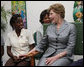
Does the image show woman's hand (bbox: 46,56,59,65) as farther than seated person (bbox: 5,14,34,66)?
No

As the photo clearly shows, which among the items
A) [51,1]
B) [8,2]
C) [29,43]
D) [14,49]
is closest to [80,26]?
[29,43]

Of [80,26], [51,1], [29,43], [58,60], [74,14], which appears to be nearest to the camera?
[58,60]

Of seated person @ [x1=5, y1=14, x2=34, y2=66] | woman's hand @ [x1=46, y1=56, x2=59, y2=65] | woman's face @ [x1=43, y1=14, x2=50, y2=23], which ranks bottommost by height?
woman's hand @ [x1=46, y1=56, x2=59, y2=65]

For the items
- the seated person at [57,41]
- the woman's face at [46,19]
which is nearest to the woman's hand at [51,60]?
the seated person at [57,41]

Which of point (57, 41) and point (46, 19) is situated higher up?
point (46, 19)

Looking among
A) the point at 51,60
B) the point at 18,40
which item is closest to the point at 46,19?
the point at 18,40

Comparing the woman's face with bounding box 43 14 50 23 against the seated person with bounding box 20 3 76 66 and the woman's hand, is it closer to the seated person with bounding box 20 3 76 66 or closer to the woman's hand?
the seated person with bounding box 20 3 76 66

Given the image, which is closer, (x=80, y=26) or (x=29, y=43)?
(x=80, y=26)

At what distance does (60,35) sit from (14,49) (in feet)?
2.52

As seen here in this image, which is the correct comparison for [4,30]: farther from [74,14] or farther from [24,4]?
[74,14]

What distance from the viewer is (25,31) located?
9.87ft

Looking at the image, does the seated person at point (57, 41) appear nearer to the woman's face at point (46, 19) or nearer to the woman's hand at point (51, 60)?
the woman's hand at point (51, 60)

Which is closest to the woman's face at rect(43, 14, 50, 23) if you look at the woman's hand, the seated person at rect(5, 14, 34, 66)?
the seated person at rect(5, 14, 34, 66)

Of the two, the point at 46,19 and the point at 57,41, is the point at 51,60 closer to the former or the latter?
the point at 57,41
